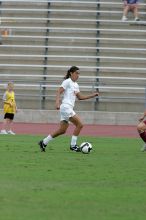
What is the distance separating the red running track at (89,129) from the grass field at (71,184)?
7096 mm

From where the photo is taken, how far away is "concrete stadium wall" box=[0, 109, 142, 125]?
99.0 ft

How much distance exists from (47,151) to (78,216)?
334 inches

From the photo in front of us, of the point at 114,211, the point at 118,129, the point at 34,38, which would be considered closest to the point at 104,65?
the point at 34,38

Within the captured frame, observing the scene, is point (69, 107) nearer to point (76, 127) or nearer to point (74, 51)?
point (76, 127)

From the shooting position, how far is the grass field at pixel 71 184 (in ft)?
29.7

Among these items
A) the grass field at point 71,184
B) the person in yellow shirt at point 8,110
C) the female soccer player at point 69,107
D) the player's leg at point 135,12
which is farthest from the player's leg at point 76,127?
the player's leg at point 135,12

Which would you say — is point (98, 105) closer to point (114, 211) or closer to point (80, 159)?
point (80, 159)

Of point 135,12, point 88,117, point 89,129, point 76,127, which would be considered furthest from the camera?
point 135,12

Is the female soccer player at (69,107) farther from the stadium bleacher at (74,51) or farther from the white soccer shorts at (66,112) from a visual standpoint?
the stadium bleacher at (74,51)

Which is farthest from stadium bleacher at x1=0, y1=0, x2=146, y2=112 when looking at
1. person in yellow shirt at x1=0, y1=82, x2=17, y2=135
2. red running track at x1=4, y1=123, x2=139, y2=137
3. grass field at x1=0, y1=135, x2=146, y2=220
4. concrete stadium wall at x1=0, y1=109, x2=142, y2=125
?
grass field at x1=0, y1=135, x2=146, y2=220

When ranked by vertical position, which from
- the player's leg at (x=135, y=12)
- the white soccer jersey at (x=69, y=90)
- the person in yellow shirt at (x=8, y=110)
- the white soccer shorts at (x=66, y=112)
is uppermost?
the player's leg at (x=135, y=12)

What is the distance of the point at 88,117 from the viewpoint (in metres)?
30.5

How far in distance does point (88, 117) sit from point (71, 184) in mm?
19136

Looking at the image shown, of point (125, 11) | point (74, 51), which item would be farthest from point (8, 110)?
point (125, 11)
